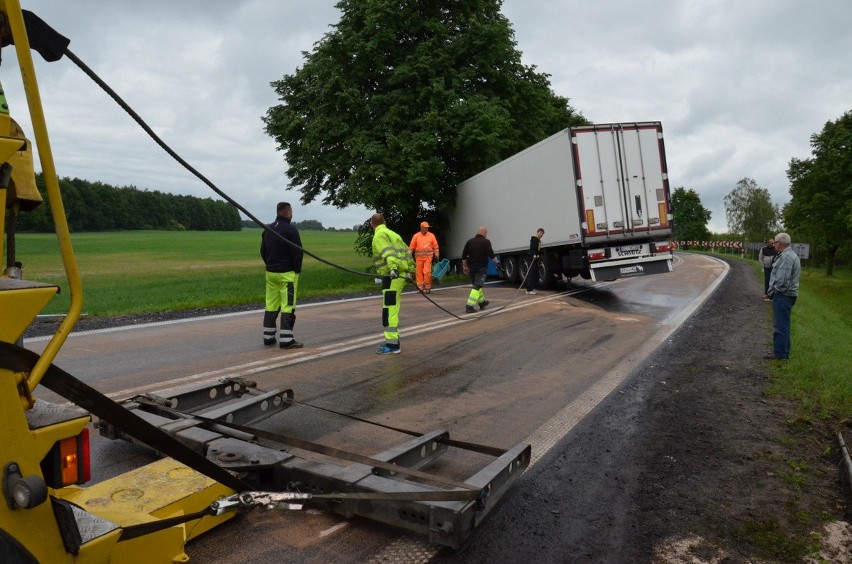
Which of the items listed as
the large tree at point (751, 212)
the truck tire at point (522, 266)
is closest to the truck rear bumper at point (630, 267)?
the truck tire at point (522, 266)

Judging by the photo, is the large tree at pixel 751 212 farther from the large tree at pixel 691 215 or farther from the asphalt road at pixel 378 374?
the asphalt road at pixel 378 374

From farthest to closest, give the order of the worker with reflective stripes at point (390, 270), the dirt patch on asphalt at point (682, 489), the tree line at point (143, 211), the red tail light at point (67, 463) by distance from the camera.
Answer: the tree line at point (143, 211)
the worker with reflective stripes at point (390, 270)
the dirt patch on asphalt at point (682, 489)
the red tail light at point (67, 463)

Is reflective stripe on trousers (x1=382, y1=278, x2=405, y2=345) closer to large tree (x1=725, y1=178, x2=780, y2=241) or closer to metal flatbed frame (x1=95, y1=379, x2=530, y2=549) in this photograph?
metal flatbed frame (x1=95, y1=379, x2=530, y2=549)

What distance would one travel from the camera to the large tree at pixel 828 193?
3438 cm

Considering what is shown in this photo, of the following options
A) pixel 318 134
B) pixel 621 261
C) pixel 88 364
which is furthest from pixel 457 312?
pixel 318 134

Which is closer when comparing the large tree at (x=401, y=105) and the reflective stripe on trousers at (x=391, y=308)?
the reflective stripe on trousers at (x=391, y=308)

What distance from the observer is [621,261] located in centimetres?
1523

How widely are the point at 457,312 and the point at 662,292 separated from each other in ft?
25.3

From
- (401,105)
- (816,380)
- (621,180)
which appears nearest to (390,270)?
(816,380)

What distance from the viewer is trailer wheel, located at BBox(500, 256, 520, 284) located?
20.3 m

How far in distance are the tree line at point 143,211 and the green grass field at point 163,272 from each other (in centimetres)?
214

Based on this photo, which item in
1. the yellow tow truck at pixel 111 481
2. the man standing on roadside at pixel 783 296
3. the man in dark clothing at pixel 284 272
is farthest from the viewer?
the man in dark clothing at pixel 284 272

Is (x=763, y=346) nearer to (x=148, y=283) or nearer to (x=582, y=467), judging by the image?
(x=582, y=467)

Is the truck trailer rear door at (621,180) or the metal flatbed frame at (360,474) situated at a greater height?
the truck trailer rear door at (621,180)
